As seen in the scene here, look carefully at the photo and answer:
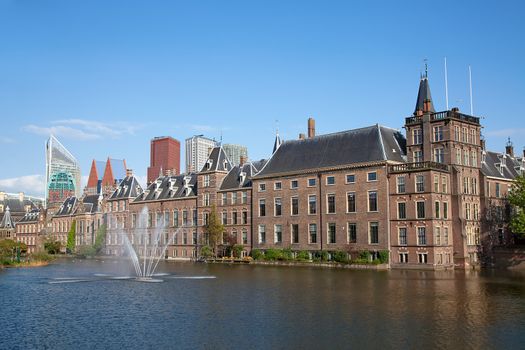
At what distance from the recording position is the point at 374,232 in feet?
210

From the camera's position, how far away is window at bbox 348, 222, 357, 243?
6581 centimetres

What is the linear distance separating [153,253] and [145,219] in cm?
987

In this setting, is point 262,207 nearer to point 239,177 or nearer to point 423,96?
point 239,177

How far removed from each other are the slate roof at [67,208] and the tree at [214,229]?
52321 millimetres

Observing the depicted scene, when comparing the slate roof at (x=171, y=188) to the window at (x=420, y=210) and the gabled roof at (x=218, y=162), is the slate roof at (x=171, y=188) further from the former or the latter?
the window at (x=420, y=210)

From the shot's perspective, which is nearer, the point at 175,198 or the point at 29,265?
the point at 29,265

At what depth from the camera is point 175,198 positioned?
92.8 m

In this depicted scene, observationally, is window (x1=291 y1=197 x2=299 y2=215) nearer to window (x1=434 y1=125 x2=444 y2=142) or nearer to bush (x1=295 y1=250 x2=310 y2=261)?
bush (x1=295 y1=250 x2=310 y2=261)

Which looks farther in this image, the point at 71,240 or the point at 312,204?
the point at 71,240

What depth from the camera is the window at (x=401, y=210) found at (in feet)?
203

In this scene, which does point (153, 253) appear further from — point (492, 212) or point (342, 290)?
point (342, 290)

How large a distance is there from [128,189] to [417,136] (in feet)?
195

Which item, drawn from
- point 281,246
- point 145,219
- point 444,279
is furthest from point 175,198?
point 444,279

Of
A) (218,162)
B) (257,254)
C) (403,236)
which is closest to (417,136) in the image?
(403,236)
